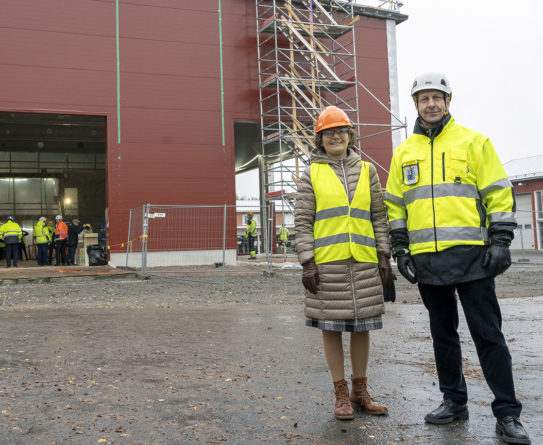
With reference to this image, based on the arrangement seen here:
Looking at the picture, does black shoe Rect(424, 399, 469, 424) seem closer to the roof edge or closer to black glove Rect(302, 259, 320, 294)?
black glove Rect(302, 259, 320, 294)

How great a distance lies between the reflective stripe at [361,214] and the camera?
12.9ft

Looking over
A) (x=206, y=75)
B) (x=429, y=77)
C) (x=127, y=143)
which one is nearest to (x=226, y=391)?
(x=429, y=77)

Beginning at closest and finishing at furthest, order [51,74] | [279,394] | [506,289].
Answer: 1. [279,394]
2. [506,289]
3. [51,74]

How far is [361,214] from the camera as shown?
13.0 ft

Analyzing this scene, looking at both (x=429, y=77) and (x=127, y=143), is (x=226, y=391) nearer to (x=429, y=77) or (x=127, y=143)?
(x=429, y=77)

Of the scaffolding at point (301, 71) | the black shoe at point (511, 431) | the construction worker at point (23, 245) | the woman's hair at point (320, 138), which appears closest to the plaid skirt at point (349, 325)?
the black shoe at point (511, 431)

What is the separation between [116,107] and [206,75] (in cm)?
326

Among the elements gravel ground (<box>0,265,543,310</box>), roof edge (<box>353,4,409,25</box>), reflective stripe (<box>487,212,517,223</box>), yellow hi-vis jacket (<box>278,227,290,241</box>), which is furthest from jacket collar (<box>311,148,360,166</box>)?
roof edge (<box>353,4,409,25</box>)

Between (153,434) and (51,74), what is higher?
(51,74)

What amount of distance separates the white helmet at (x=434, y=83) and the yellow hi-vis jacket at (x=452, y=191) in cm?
21

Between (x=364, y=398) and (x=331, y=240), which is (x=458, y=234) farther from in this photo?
(x=364, y=398)

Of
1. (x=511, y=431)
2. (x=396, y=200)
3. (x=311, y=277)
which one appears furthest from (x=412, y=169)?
(x=511, y=431)

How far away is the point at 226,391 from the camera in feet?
14.4

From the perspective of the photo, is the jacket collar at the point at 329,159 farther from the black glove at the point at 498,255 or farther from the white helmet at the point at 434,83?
the black glove at the point at 498,255
